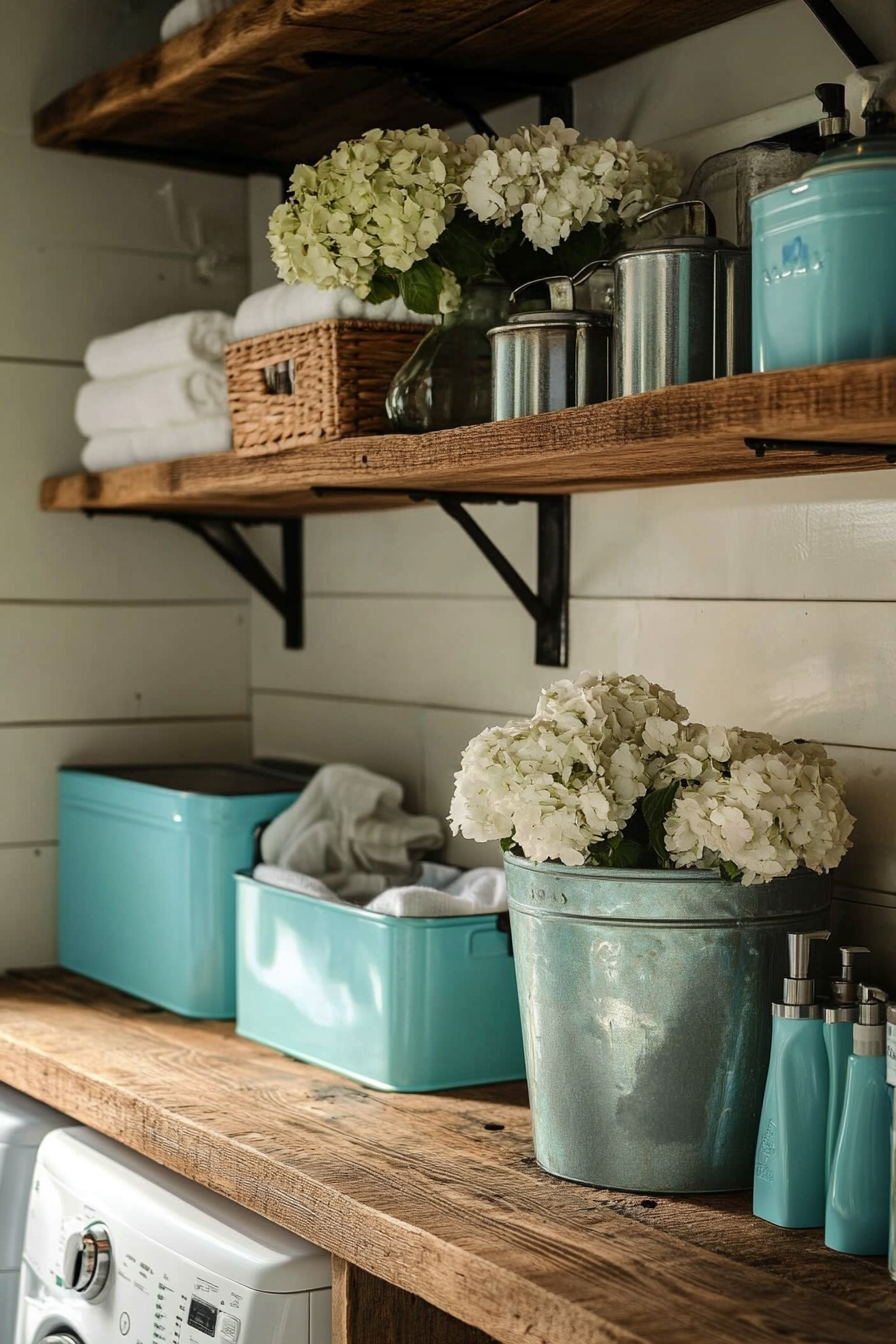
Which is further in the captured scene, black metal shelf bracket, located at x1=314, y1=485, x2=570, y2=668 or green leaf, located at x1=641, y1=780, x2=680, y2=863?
black metal shelf bracket, located at x1=314, y1=485, x2=570, y2=668

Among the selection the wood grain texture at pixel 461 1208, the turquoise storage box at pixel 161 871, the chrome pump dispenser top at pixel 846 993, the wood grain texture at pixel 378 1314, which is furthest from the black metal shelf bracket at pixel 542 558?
the wood grain texture at pixel 378 1314

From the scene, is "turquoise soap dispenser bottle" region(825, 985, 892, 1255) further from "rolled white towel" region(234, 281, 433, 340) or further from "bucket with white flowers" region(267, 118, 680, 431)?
"rolled white towel" region(234, 281, 433, 340)

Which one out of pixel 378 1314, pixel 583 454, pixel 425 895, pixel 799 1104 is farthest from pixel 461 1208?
pixel 583 454

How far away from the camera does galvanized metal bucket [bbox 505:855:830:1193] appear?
4.32ft

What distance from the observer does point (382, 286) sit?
1565mm

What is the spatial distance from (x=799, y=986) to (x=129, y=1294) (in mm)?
717

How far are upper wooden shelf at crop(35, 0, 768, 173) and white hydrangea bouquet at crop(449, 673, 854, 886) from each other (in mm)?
702

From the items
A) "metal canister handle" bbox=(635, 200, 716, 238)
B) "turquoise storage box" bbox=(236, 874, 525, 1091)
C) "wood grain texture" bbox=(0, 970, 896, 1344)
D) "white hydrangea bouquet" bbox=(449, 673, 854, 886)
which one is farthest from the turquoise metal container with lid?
"turquoise storage box" bbox=(236, 874, 525, 1091)

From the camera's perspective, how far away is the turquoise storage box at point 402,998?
1.65 metres

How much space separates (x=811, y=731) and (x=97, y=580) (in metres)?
1.20

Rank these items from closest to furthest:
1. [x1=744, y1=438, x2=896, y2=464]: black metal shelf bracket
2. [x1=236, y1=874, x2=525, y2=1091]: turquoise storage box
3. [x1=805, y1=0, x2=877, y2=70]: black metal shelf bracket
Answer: [x1=744, y1=438, x2=896, y2=464]: black metal shelf bracket → [x1=805, y1=0, x2=877, y2=70]: black metal shelf bracket → [x1=236, y1=874, x2=525, y2=1091]: turquoise storage box

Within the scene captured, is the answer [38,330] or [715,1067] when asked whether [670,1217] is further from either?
[38,330]

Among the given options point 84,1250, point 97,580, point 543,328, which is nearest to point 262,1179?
point 84,1250

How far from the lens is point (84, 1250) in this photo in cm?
161
